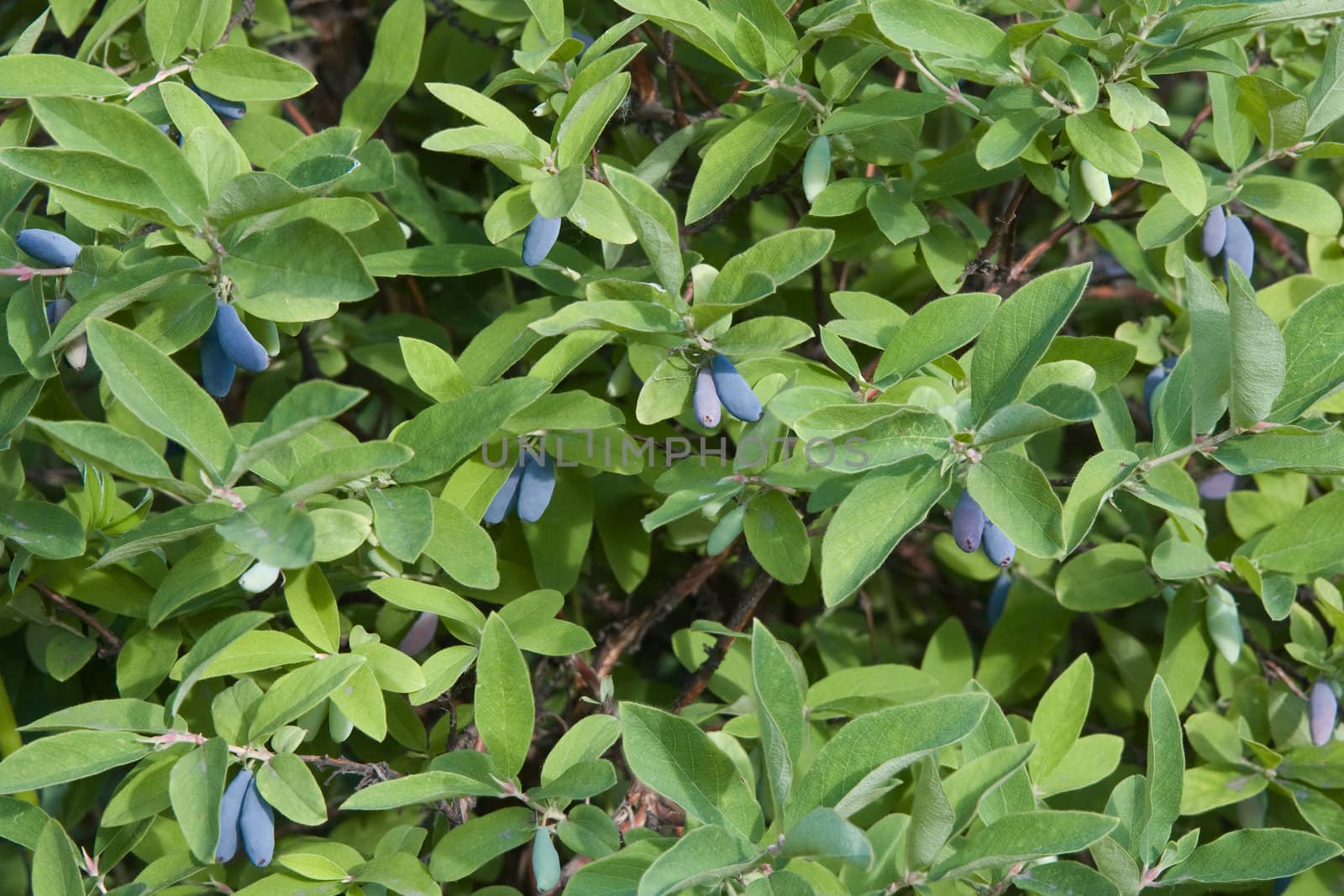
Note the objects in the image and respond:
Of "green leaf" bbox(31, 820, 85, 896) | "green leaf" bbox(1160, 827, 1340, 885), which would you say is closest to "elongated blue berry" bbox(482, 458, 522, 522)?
"green leaf" bbox(31, 820, 85, 896)

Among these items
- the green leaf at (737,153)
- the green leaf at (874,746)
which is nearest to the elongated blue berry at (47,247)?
the green leaf at (737,153)

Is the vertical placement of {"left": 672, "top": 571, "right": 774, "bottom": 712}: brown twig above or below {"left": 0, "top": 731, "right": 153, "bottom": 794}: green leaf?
below

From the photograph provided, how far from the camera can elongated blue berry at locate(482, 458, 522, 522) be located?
3.88 feet

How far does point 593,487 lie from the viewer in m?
1.51

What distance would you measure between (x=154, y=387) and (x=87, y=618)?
501mm

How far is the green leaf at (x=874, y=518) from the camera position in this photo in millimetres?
941

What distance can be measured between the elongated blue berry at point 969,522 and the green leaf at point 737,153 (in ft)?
1.20

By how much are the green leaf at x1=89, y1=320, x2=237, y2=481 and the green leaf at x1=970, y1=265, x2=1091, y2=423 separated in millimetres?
589

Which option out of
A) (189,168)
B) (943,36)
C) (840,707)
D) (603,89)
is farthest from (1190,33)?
(189,168)

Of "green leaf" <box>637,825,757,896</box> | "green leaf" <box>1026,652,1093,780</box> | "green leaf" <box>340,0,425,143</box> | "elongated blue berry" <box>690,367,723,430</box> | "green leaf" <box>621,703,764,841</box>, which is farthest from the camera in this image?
"green leaf" <box>340,0,425,143</box>

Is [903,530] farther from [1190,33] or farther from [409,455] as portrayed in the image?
[1190,33]

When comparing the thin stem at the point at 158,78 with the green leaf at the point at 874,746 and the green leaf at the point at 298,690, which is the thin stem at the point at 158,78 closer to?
the green leaf at the point at 298,690

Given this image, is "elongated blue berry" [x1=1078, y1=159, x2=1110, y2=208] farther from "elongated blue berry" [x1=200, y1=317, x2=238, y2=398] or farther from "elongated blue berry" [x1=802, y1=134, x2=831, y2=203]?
"elongated blue berry" [x1=200, y1=317, x2=238, y2=398]

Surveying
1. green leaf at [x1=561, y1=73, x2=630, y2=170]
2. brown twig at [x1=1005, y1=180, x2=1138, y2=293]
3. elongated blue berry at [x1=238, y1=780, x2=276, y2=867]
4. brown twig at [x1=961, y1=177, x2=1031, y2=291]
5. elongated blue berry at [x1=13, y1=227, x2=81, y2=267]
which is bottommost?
elongated blue berry at [x1=238, y1=780, x2=276, y2=867]
